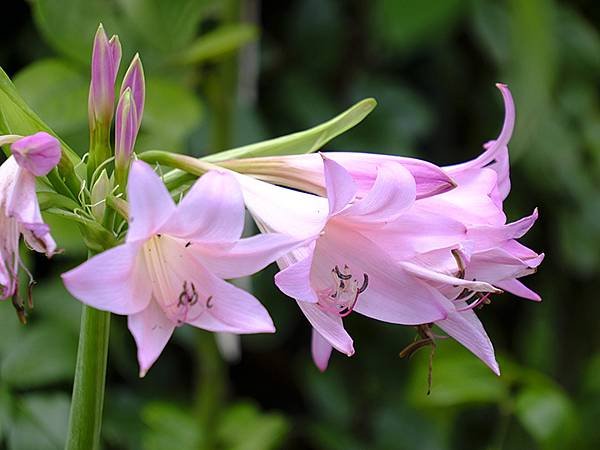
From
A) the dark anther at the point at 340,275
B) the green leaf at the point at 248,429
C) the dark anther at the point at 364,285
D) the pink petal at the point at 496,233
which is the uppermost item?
the pink petal at the point at 496,233

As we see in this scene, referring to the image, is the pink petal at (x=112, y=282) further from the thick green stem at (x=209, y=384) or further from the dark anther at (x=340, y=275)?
the thick green stem at (x=209, y=384)

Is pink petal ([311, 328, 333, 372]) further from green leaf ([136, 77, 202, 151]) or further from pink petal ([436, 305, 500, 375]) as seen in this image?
green leaf ([136, 77, 202, 151])

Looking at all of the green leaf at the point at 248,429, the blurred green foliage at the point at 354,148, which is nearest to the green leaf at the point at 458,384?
the blurred green foliage at the point at 354,148

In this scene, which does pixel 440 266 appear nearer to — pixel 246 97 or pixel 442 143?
pixel 246 97

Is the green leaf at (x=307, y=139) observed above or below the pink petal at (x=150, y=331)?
above

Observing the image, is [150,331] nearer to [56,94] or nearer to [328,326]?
[328,326]

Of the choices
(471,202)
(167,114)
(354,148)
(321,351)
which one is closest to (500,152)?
(471,202)
